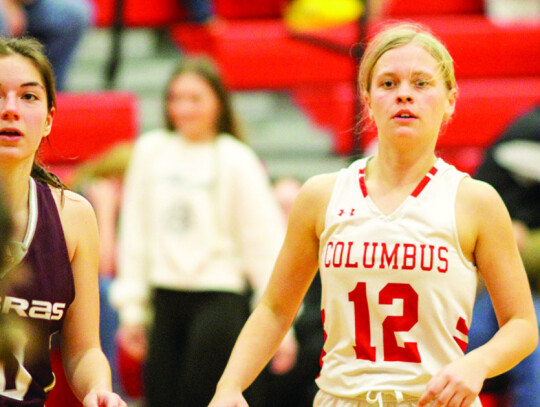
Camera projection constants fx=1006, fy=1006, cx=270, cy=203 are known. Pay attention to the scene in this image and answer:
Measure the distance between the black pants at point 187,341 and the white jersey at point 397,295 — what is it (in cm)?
173

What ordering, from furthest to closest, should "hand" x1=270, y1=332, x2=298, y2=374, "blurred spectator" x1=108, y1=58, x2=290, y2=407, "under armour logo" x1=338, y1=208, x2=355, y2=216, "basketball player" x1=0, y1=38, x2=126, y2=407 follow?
"hand" x1=270, y1=332, x2=298, y2=374
"blurred spectator" x1=108, y1=58, x2=290, y2=407
"under armour logo" x1=338, y1=208, x2=355, y2=216
"basketball player" x1=0, y1=38, x2=126, y2=407

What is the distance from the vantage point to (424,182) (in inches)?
103

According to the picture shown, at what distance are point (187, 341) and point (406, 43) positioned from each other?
2162 mm

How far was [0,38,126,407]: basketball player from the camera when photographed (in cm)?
240

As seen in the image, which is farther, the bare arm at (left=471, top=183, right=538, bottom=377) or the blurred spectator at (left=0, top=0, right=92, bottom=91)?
the blurred spectator at (left=0, top=0, right=92, bottom=91)

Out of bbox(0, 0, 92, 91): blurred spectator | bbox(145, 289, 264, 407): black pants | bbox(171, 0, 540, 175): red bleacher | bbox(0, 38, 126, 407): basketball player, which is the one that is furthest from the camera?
bbox(171, 0, 540, 175): red bleacher

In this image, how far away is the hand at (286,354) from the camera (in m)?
4.64

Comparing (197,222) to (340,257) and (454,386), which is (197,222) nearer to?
(340,257)

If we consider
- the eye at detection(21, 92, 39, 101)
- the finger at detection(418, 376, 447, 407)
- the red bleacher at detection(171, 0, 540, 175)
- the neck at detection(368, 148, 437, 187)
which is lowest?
the finger at detection(418, 376, 447, 407)

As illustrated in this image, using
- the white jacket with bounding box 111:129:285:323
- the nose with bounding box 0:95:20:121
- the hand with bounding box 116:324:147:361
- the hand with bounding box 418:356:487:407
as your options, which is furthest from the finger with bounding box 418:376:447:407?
the hand with bounding box 116:324:147:361

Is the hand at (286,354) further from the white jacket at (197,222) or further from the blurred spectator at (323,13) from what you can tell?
the blurred spectator at (323,13)

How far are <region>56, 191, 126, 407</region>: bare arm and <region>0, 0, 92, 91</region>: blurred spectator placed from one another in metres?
3.50

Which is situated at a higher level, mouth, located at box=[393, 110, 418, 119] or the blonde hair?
the blonde hair

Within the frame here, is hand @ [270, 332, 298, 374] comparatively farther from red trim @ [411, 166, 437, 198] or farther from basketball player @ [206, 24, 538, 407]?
red trim @ [411, 166, 437, 198]
